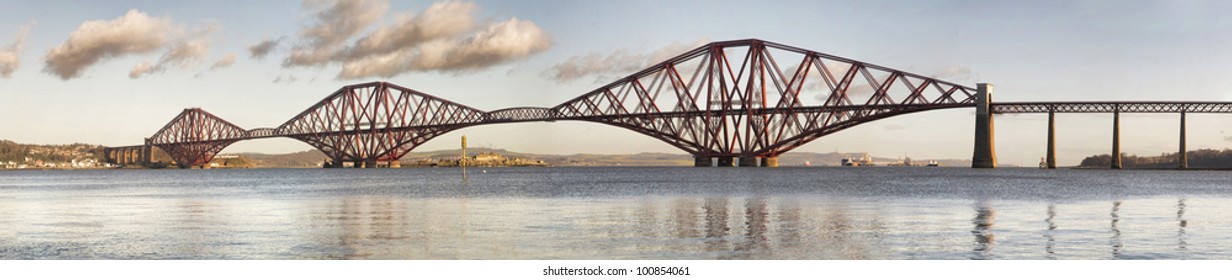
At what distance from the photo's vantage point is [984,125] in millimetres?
106812

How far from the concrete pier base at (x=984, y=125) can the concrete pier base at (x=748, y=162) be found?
77.4ft

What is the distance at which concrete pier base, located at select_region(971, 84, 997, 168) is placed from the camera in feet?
347

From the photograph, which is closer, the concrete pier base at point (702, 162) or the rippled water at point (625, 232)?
the rippled water at point (625, 232)

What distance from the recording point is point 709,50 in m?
123

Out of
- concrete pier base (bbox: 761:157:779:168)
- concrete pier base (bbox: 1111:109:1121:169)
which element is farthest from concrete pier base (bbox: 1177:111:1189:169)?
concrete pier base (bbox: 761:157:779:168)

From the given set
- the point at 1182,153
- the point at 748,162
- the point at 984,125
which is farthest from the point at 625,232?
the point at 748,162

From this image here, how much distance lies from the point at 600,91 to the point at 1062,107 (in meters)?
51.1

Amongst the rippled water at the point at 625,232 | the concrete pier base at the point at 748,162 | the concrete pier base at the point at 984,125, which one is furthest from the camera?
the concrete pier base at the point at 748,162

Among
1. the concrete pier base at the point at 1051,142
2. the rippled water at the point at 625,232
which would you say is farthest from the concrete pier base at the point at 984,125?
→ the rippled water at the point at 625,232

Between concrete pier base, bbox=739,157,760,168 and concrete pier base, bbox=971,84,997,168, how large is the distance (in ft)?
77.4

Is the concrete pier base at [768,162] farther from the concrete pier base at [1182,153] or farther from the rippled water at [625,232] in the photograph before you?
the rippled water at [625,232]

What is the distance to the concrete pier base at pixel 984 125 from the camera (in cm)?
10575
